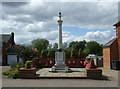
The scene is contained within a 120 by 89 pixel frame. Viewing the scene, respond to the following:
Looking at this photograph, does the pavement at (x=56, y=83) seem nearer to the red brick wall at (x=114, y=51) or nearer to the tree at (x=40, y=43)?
the red brick wall at (x=114, y=51)

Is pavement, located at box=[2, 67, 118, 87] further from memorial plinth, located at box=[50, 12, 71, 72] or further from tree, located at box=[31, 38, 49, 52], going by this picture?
tree, located at box=[31, 38, 49, 52]

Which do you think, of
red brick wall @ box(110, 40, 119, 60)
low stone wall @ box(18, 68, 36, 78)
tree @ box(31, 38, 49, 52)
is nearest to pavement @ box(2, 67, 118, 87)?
low stone wall @ box(18, 68, 36, 78)

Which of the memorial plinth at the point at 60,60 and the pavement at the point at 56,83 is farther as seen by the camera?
the memorial plinth at the point at 60,60

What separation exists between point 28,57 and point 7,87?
18.8 m

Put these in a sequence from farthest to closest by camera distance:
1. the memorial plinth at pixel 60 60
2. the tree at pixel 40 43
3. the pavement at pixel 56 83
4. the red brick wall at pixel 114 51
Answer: the tree at pixel 40 43, the red brick wall at pixel 114 51, the memorial plinth at pixel 60 60, the pavement at pixel 56 83

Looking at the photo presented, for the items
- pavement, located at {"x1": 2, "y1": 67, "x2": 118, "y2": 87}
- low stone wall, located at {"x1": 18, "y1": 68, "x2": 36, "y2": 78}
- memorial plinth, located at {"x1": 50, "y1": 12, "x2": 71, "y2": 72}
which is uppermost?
memorial plinth, located at {"x1": 50, "y1": 12, "x2": 71, "y2": 72}

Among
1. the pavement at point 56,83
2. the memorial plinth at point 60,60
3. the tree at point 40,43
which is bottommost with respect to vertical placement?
the pavement at point 56,83

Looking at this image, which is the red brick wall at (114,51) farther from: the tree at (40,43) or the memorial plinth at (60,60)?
the tree at (40,43)

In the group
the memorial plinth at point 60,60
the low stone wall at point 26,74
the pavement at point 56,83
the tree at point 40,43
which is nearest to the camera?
the pavement at point 56,83

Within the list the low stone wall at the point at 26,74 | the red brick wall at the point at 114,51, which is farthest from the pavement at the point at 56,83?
the red brick wall at the point at 114,51

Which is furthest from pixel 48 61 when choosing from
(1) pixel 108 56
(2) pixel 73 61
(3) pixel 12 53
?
(3) pixel 12 53

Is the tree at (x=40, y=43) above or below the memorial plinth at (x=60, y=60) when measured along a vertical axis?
above

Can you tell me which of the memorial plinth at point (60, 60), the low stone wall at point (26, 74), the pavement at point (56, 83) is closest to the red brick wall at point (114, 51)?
the memorial plinth at point (60, 60)

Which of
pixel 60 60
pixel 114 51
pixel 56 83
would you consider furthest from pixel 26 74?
pixel 114 51
